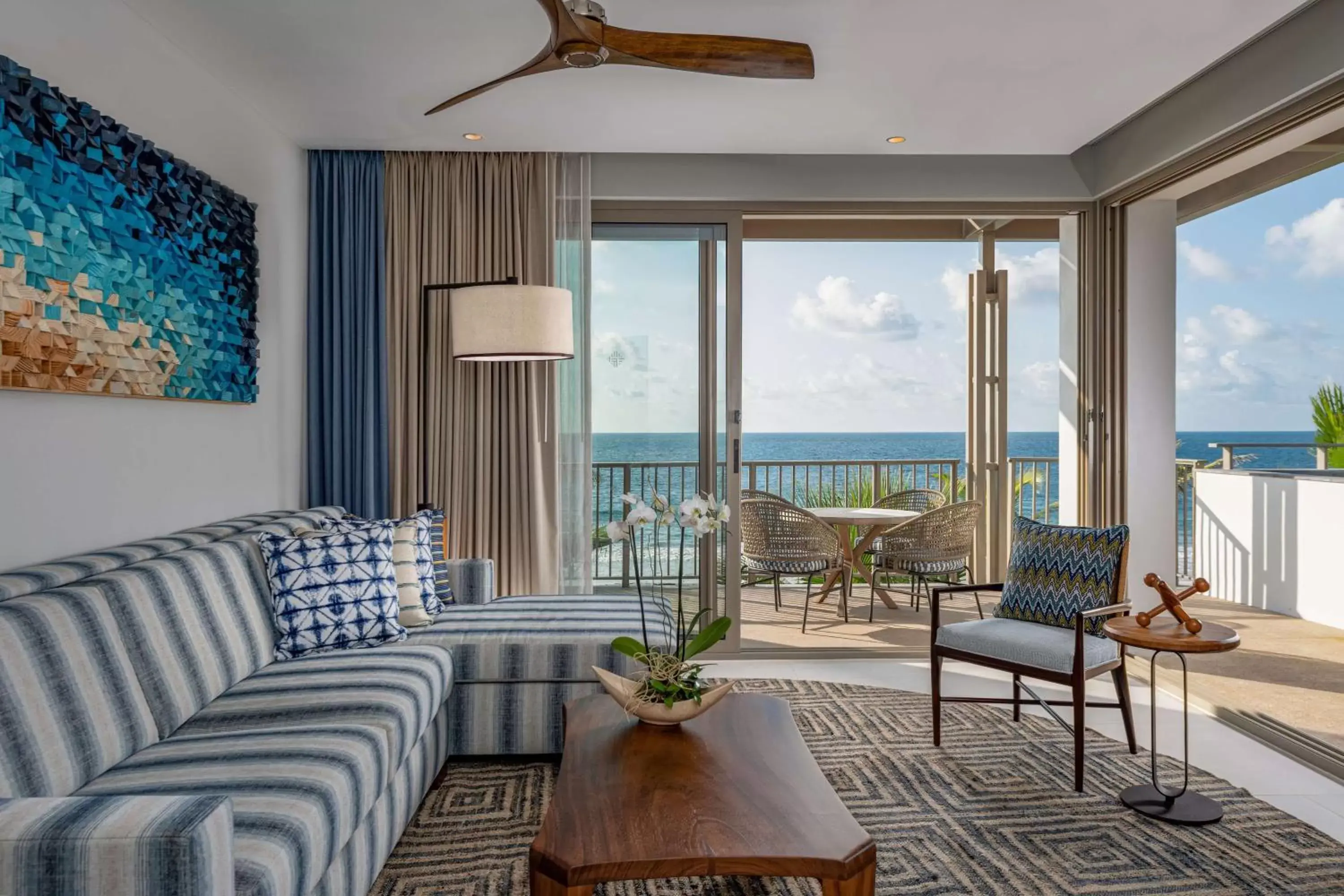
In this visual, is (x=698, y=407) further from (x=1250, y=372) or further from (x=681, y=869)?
(x=1250, y=372)

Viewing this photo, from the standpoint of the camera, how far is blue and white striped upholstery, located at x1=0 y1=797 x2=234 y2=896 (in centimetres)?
122

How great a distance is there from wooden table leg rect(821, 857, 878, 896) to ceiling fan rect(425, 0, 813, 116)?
6.82ft

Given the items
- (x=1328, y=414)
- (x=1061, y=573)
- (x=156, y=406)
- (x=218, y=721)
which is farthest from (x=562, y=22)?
(x=1328, y=414)

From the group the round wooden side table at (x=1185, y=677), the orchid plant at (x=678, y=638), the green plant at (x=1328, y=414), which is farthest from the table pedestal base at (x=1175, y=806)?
the green plant at (x=1328, y=414)

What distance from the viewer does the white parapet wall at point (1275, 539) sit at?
14.6 feet

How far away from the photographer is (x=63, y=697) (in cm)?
174

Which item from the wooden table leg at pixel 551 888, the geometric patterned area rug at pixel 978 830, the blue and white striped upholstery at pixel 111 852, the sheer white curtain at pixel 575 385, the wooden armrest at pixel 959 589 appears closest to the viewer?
the blue and white striped upholstery at pixel 111 852

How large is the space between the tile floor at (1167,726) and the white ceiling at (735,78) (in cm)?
258

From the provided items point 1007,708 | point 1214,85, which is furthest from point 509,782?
point 1214,85

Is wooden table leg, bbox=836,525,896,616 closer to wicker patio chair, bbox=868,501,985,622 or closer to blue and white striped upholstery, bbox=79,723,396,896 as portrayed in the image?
wicker patio chair, bbox=868,501,985,622

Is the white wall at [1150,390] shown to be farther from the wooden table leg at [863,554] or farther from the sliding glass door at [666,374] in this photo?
the sliding glass door at [666,374]

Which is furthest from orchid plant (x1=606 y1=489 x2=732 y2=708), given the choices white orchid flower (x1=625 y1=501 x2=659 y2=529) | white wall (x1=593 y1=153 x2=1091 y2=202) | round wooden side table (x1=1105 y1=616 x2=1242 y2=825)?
white wall (x1=593 y1=153 x2=1091 y2=202)

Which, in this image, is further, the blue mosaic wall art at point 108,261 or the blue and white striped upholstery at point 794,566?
the blue and white striped upholstery at point 794,566

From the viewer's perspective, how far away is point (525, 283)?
14.0 ft
